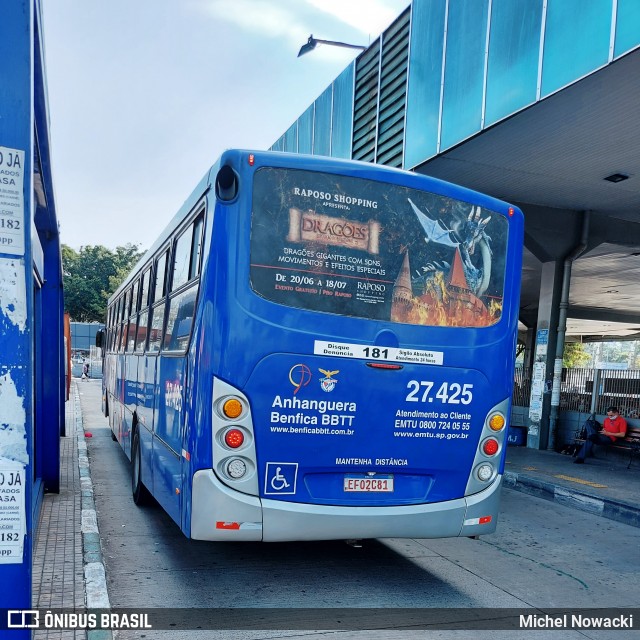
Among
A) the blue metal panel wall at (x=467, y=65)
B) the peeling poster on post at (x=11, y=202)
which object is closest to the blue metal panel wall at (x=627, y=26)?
the blue metal panel wall at (x=467, y=65)

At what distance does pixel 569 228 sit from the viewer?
14.3 meters

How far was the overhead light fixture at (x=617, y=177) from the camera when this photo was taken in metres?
11.5

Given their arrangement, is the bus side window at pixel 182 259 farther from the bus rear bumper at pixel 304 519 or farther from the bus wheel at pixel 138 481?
the bus wheel at pixel 138 481

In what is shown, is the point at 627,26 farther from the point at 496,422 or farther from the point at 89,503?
the point at 89,503

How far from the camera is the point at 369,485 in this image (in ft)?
16.0

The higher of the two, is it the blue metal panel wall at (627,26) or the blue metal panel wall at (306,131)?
the blue metal panel wall at (306,131)

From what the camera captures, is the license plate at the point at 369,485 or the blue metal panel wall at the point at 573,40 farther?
the blue metal panel wall at the point at 573,40

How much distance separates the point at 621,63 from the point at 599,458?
8631 millimetres

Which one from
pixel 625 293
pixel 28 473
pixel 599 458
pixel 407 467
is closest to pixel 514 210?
pixel 407 467

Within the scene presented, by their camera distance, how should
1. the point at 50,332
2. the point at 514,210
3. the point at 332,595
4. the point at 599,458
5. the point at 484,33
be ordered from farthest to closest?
the point at 599,458 → the point at 484,33 → the point at 50,332 → the point at 514,210 → the point at 332,595

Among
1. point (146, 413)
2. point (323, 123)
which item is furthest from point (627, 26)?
point (323, 123)

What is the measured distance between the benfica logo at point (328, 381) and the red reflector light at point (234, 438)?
2.24 feet

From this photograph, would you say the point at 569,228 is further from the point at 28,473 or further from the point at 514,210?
the point at 28,473

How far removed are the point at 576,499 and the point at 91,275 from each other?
59.4 metres
